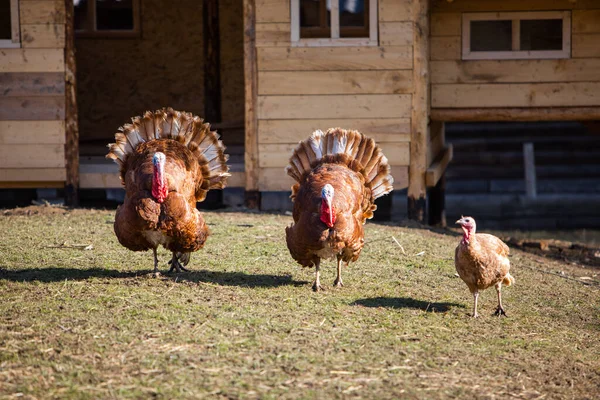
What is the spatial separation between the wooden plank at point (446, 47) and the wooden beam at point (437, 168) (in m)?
1.69

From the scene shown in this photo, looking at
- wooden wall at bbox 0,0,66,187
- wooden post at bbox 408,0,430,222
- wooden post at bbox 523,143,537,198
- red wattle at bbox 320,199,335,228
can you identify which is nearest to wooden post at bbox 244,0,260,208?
wooden post at bbox 408,0,430,222

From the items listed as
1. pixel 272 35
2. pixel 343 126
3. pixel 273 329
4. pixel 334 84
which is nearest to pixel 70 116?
pixel 272 35

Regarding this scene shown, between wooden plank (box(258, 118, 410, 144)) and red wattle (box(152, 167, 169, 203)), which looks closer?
red wattle (box(152, 167, 169, 203))

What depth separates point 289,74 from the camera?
11742 millimetres

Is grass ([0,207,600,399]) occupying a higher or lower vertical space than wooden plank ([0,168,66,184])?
lower

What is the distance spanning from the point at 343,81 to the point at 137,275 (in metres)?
5.25

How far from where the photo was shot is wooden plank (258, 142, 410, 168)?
11.9 m

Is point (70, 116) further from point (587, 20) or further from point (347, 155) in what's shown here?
point (587, 20)

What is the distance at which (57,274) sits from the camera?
7504mm

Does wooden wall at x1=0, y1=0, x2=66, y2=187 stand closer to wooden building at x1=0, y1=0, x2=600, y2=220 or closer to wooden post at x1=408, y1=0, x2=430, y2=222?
wooden building at x1=0, y1=0, x2=600, y2=220

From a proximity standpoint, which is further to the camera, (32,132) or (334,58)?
(32,132)

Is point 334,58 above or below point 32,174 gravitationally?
above

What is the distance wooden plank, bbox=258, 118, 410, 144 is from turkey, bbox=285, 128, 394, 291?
3.77 metres

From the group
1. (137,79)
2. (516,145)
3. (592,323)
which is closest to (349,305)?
→ (592,323)
